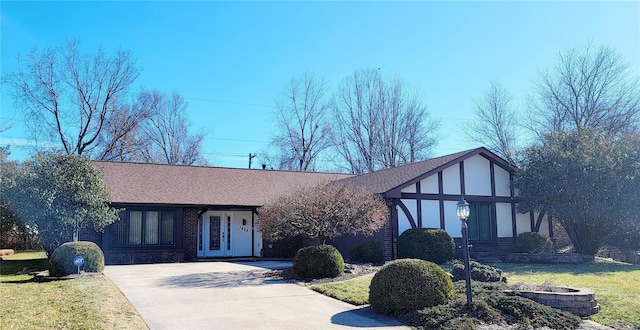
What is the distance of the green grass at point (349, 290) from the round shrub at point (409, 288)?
0.97m

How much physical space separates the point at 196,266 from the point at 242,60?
26.5ft

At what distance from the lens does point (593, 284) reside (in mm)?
11656

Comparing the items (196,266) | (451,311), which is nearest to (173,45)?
(196,266)

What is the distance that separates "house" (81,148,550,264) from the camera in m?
18.1

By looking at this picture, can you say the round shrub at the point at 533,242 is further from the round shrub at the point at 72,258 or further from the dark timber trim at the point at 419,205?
the round shrub at the point at 72,258

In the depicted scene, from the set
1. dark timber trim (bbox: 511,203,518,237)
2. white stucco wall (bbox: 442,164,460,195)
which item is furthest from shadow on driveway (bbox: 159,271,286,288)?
dark timber trim (bbox: 511,203,518,237)

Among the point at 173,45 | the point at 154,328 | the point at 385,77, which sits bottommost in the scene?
the point at 154,328

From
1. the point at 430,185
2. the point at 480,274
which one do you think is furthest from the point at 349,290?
the point at 430,185

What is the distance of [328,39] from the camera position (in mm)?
16828

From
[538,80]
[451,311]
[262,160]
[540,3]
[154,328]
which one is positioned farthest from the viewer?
[262,160]

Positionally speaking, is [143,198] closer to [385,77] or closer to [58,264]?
[58,264]

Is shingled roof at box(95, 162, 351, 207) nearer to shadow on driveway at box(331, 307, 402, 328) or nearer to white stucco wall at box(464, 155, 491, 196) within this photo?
white stucco wall at box(464, 155, 491, 196)

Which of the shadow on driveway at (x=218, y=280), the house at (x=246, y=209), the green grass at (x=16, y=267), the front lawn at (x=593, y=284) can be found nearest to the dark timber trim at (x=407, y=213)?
the house at (x=246, y=209)

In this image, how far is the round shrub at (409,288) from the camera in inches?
331
